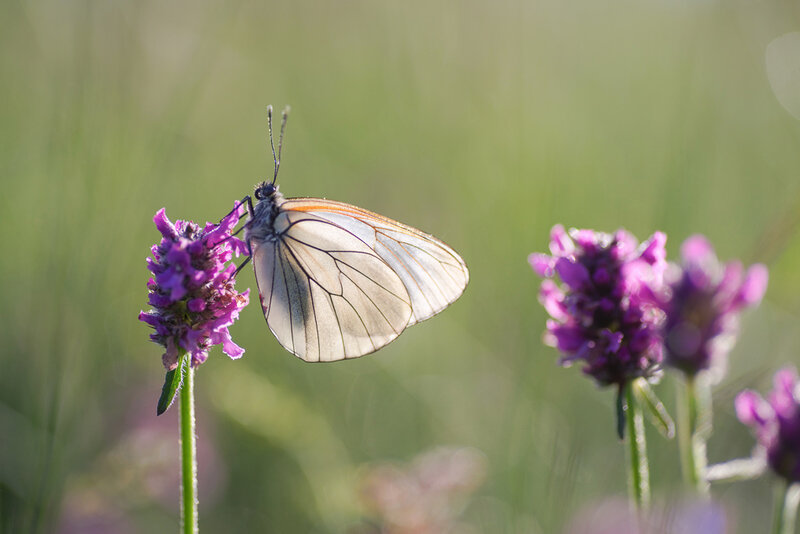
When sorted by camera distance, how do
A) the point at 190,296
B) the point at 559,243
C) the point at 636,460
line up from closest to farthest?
1. the point at 636,460
2. the point at 190,296
3. the point at 559,243

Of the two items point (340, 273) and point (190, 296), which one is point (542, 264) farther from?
point (340, 273)

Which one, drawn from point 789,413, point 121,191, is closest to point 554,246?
point 789,413

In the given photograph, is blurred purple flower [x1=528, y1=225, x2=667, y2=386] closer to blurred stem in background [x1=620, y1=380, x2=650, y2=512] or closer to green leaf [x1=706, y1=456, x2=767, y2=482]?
blurred stem in background [x1=620, y1=380, x2=650, y2=512]

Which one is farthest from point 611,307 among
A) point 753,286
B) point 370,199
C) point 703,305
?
point 370,199

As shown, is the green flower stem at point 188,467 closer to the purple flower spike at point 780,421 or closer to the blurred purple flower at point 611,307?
the blurred purple flower at point 611,307

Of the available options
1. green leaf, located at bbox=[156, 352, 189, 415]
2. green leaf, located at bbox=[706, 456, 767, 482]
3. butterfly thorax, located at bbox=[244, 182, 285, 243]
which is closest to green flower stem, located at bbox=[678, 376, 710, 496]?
green leaf, located at bbox=[706, 456, 767, 482]

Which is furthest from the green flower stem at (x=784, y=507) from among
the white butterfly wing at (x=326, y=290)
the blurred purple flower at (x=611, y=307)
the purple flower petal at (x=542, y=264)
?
the white butterfly wing at (x=326, y=290)
